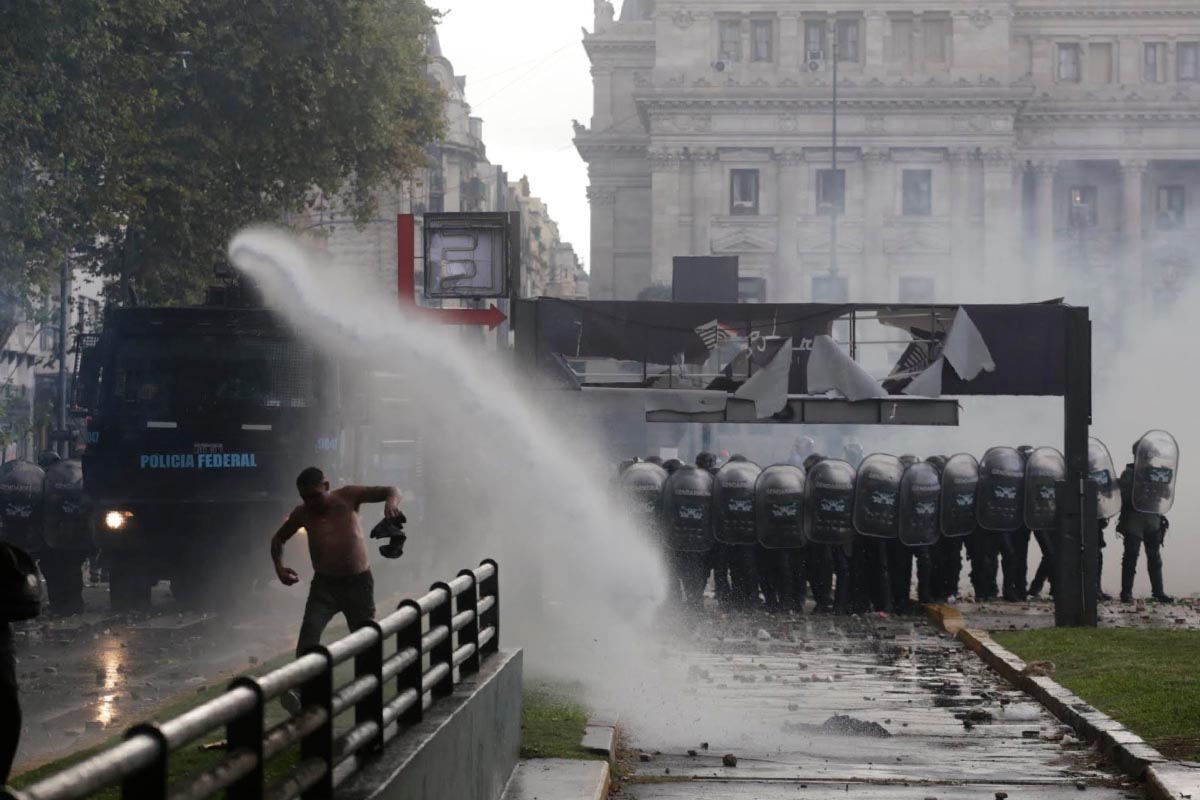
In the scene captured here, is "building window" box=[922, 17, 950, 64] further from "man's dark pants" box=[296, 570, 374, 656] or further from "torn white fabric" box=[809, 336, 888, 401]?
"man's dark pants" box=[296, 570, 374, 656]

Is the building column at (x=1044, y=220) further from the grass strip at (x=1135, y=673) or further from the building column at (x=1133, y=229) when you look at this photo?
the grass strip at (x=1135, y=673)

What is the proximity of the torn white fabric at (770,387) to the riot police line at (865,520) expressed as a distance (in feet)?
5.64

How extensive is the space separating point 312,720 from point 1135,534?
56.1 feet

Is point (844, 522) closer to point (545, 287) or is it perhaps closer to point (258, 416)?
point (258, 416)

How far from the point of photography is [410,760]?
262 inches

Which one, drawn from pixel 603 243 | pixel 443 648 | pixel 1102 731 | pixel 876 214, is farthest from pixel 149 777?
pixel 603 243

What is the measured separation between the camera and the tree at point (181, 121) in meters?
23.7

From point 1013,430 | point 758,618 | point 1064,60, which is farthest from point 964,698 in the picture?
point 1064,60

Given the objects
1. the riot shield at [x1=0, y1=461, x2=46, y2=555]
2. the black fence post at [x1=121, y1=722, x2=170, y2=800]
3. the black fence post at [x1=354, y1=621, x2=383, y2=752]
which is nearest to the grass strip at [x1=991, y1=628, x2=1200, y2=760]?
the black fence post at [x1=354, y1=621, x2=383, y2=752]

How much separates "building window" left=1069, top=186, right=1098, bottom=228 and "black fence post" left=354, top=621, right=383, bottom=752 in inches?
3495

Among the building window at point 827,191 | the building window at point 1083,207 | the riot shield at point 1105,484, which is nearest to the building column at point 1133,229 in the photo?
the building window at point 1083,207

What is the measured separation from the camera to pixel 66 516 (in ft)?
65.7

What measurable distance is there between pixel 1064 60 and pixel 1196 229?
10.7m

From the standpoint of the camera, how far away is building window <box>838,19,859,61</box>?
9062 cm
